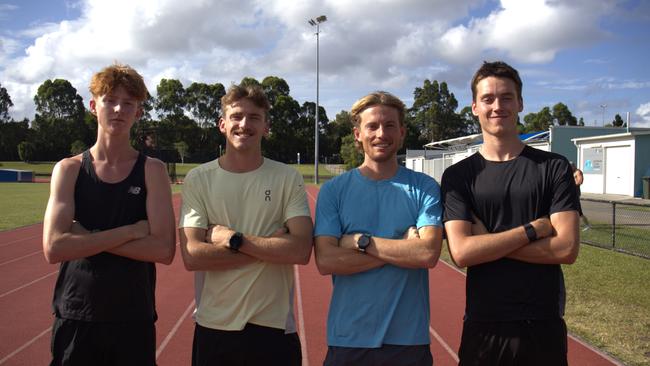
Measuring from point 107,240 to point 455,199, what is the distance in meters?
1.80

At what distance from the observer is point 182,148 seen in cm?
5825

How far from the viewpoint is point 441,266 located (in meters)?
8.08

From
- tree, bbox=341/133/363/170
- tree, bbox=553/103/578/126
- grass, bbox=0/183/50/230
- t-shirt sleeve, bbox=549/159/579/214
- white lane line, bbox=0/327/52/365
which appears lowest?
white lane line, bbox=0/327/52/365

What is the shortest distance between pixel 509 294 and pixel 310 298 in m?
4.13

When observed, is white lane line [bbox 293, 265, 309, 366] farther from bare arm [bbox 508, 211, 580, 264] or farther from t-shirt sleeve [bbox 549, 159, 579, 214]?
t-shirt sleeve [bbox 549, 159, 579, 214]

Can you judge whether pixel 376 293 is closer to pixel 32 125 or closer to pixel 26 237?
pixel 26 237

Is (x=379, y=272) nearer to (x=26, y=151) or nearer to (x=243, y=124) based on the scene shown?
(x=243, y=124)

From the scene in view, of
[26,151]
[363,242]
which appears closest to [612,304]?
[363,242]

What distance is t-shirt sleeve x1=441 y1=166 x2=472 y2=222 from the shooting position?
2.57 m

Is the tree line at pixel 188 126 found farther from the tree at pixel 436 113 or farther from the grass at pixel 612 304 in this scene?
the grass at pixel 612 304

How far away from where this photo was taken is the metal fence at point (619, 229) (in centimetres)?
937

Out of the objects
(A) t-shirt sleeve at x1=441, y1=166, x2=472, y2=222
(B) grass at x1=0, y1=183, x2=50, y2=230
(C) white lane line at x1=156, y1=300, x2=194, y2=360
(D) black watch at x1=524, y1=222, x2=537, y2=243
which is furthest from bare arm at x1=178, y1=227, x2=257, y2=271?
(B) grass at x1=0, y1=183, x2=50, y2=230

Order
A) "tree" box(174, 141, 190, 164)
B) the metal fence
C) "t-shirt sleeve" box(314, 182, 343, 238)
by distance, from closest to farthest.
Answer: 1. "t-shirt sleeve" box(314, 182, 343, 238)
2. the metal fence
3. "tree" box(174, 141, 190, 164)

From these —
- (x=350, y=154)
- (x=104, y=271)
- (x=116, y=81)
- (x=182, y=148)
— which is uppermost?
(x=182, y=148)
